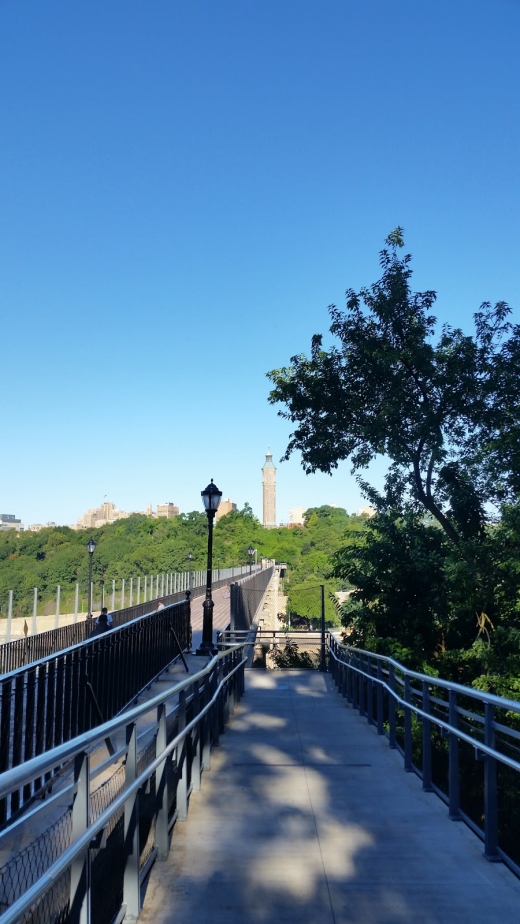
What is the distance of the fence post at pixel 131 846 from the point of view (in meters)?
3.77

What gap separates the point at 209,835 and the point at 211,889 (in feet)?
3.25

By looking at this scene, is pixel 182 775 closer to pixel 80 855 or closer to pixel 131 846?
pixel 131 846

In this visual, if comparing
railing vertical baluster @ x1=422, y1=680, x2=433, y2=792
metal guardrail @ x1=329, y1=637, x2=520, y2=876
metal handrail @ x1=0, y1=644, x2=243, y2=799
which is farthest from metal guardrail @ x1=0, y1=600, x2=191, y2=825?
railing vertical baluster @ x1=422, y1=680, x2=433, y2=792

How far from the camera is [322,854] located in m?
4.71

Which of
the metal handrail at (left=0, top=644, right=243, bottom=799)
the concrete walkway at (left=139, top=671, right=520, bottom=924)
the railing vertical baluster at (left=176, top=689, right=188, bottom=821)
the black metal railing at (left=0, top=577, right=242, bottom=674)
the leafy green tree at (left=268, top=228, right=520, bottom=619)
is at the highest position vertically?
the leafy green tree at (left=268, top=228, right=520, bottom=619)

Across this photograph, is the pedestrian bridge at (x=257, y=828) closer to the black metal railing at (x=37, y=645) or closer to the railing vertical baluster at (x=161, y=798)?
the railing vertical baluster at (x=161, y=798)

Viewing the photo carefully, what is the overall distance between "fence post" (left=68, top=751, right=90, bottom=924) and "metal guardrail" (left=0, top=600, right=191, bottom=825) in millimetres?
861

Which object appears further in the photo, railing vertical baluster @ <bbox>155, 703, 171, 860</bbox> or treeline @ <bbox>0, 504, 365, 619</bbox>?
treeline @ <bbox>0, 504, 365, 619</bbox>

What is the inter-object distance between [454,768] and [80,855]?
139 inches

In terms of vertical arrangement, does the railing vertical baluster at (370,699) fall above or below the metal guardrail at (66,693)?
below

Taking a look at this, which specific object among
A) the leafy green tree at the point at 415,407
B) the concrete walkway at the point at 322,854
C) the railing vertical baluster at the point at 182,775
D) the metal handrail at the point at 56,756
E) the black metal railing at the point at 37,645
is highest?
the leafy green tree at the point at 415,407

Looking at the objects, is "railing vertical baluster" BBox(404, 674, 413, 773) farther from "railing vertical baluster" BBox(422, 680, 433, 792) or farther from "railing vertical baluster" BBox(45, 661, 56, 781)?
"railing vertical baluster" BBox(45, 661, 56, 781)

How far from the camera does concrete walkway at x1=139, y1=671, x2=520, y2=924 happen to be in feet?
12.8

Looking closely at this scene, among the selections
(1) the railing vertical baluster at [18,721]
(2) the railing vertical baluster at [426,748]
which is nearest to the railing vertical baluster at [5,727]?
(1) the railing vertical baluster at [18,721]
